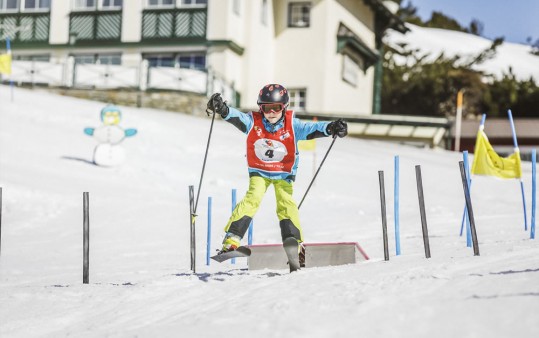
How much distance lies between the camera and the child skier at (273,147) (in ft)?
21.1

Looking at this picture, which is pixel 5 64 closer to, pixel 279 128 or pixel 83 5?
pixel 83 5

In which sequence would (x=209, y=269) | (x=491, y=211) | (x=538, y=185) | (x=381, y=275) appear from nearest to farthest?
(x=381, y=275), (x=209, y=269), (x=491, y=211), (x=538, y=185)

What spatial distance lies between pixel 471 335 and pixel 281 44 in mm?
25934

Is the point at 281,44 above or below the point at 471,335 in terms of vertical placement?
above

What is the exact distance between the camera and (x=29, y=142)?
17078 millimetres

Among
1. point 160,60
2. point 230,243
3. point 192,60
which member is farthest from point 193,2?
point 230,243

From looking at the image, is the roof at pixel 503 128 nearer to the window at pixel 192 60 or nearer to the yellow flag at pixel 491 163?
the window at pixel 192 60

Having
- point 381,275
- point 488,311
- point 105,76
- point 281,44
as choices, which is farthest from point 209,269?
point 281,44

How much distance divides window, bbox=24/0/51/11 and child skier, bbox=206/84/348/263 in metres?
24.4

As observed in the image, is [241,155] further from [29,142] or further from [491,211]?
[491,211]

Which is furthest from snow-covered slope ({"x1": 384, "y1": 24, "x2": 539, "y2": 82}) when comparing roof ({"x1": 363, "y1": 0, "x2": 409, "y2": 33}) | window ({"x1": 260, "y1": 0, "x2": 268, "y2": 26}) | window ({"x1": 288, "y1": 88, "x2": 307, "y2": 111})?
window ({"x1": 260, "y1": 0, "x2": 268, "y2": 26})

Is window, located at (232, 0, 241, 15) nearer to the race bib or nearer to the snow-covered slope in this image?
the race bib

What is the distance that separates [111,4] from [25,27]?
3537mm

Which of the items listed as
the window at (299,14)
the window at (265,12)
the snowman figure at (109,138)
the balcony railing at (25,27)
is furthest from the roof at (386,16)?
the snowman figure at (109,138)
